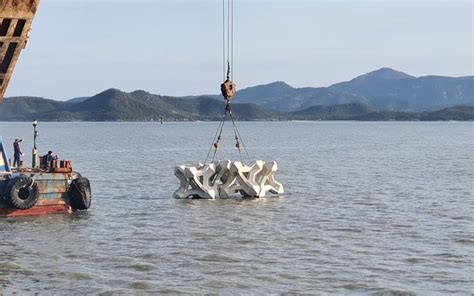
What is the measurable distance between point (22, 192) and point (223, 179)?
1003 centimetres

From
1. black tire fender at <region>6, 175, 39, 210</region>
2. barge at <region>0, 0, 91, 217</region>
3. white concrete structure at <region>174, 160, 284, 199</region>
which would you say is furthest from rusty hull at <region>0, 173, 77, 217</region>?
white concrete structure at <region>174, 160, 284, 199</region>

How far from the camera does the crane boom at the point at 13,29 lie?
22781 mm

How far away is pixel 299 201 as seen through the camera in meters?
34.9

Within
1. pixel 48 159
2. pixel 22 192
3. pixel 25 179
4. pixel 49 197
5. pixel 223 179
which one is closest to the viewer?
pixel 25 179

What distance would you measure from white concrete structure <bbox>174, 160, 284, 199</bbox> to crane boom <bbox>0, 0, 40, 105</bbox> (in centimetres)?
1100

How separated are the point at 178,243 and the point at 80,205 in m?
7.21

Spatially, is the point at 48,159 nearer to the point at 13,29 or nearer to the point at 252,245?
the point at 13,29

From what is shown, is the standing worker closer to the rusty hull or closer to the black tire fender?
the rusty hull

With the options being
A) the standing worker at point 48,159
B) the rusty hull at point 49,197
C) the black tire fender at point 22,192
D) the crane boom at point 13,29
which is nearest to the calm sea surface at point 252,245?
the rusty hull at point 49,197

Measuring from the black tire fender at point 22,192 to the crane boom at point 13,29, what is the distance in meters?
4.00

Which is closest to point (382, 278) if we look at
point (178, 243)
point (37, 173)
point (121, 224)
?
point (178, 243)

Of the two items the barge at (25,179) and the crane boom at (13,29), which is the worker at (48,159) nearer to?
the barge at (25,179)

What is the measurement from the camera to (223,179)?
34.6 m

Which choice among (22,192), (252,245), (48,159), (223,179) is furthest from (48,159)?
(252,245)
